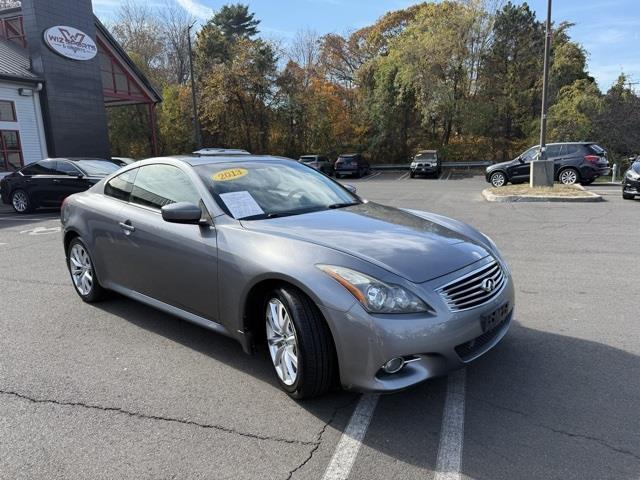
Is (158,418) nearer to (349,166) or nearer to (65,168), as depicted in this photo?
(65,168)

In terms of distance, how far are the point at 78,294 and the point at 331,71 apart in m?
44.0

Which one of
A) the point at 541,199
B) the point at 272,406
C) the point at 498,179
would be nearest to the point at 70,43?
the point at 498,179

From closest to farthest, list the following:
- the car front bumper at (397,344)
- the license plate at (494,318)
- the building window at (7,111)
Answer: the car front bumper at (397,344) < the license plate at (494,318) < the building window at (7,111)

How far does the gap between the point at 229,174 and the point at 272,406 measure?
1.91 m

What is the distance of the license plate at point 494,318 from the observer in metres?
3.04

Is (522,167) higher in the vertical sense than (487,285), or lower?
lower

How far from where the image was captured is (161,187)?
4.25 metres

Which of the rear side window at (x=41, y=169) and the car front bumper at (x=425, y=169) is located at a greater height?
the rear side window at (x=41, y=169)

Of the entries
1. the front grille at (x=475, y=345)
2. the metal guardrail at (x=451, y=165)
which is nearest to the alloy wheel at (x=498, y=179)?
the metal guardrail at (x=451, y=165)

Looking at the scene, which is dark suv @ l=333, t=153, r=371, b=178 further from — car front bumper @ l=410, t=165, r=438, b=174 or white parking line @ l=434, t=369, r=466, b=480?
white parking line @ l=434, t=369, r=466, b=480

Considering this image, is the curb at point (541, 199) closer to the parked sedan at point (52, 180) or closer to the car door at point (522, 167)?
the car door at point (522, 167)

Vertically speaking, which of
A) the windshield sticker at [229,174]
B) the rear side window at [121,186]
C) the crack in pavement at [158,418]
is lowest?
the crack in pavement at [158,418]

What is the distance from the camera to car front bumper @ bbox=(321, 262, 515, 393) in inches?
108

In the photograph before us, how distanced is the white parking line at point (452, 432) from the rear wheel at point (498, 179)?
17.3 m
